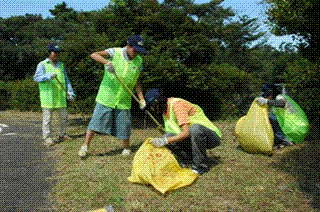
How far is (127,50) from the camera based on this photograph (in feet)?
12.7

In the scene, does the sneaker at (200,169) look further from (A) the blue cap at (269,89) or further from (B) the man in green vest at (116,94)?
(A) the blue cap at (269,89)

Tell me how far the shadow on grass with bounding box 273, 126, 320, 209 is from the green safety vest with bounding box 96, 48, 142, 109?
6.47 feet

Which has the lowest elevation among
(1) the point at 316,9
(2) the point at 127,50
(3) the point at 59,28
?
(2) the point at 127,50

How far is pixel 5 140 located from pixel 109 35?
2.69m

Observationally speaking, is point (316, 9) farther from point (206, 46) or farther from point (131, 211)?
point (131, 211)

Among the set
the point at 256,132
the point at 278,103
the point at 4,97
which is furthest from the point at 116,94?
the point at 4,97

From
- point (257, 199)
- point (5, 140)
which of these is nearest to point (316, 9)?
point (257, 199)

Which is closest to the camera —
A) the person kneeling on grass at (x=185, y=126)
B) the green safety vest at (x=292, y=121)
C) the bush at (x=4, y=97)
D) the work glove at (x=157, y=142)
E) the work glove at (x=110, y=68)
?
the work glove at (x=157, y=142)

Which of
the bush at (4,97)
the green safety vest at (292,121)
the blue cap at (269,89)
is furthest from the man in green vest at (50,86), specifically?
the bush at (4,97)

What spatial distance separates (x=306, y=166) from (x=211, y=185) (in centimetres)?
130

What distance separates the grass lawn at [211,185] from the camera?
8.66ft

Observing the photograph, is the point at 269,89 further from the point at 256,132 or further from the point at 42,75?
the point at 42,75

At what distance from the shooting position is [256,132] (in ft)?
13.4

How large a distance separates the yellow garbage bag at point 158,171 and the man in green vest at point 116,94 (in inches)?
40.1
